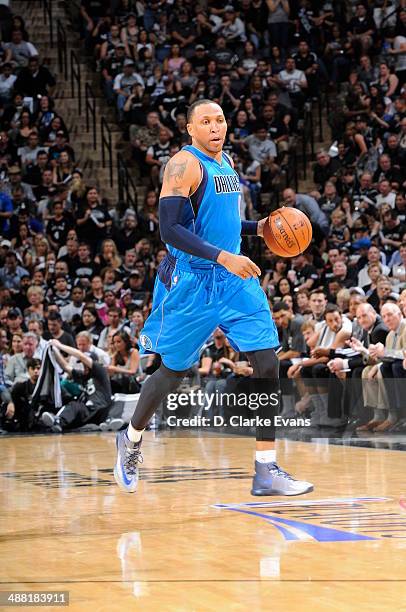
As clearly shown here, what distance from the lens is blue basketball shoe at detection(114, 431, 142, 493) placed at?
5352 millimetres

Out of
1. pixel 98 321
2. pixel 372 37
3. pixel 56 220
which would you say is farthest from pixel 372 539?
pixel 372 37

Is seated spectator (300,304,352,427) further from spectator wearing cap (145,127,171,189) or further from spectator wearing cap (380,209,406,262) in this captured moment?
spectator wearing cap (145,127,171,189)

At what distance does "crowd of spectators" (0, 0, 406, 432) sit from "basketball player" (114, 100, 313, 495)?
13.7 ft

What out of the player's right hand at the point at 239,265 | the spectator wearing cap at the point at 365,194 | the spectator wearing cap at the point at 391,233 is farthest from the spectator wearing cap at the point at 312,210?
the player's right hand at the point at 239,265

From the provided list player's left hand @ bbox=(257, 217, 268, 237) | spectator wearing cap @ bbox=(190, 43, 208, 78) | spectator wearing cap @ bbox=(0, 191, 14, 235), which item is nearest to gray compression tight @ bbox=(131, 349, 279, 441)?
player's left hand @ bbox=(257, 217, 268, 237)

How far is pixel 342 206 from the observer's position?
13.3 meters

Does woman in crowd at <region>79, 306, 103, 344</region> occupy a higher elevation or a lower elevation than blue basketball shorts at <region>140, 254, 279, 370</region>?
lower

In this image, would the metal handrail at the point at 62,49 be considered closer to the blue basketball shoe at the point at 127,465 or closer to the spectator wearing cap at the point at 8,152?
the spectator wearing cap at the point at 8,152

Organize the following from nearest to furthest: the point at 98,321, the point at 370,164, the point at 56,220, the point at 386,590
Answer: the point at 386,590, the point at 98,321, the point at 370,164, the point at 56,220

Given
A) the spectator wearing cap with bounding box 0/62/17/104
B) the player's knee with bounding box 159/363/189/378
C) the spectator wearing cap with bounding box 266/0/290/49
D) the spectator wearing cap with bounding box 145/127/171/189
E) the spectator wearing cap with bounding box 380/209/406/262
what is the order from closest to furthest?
the player's knee with bounding box 159/363/189/378 < the spectator wearing cap with bounding box 380/209/406/262 < the spectator wearing cap with bounding box 145/127/171/189 < the spectator wearing cap with bounding box 0/62/17/104 < the spectator wearing cap with bounding box 266/0/290/49

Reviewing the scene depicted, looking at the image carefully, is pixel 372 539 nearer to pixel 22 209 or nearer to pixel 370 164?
pixel 370 164

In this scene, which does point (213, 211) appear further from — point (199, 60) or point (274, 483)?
point (199, 60)

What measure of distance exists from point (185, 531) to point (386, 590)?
1382mm

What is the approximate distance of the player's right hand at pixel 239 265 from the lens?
4.70m
